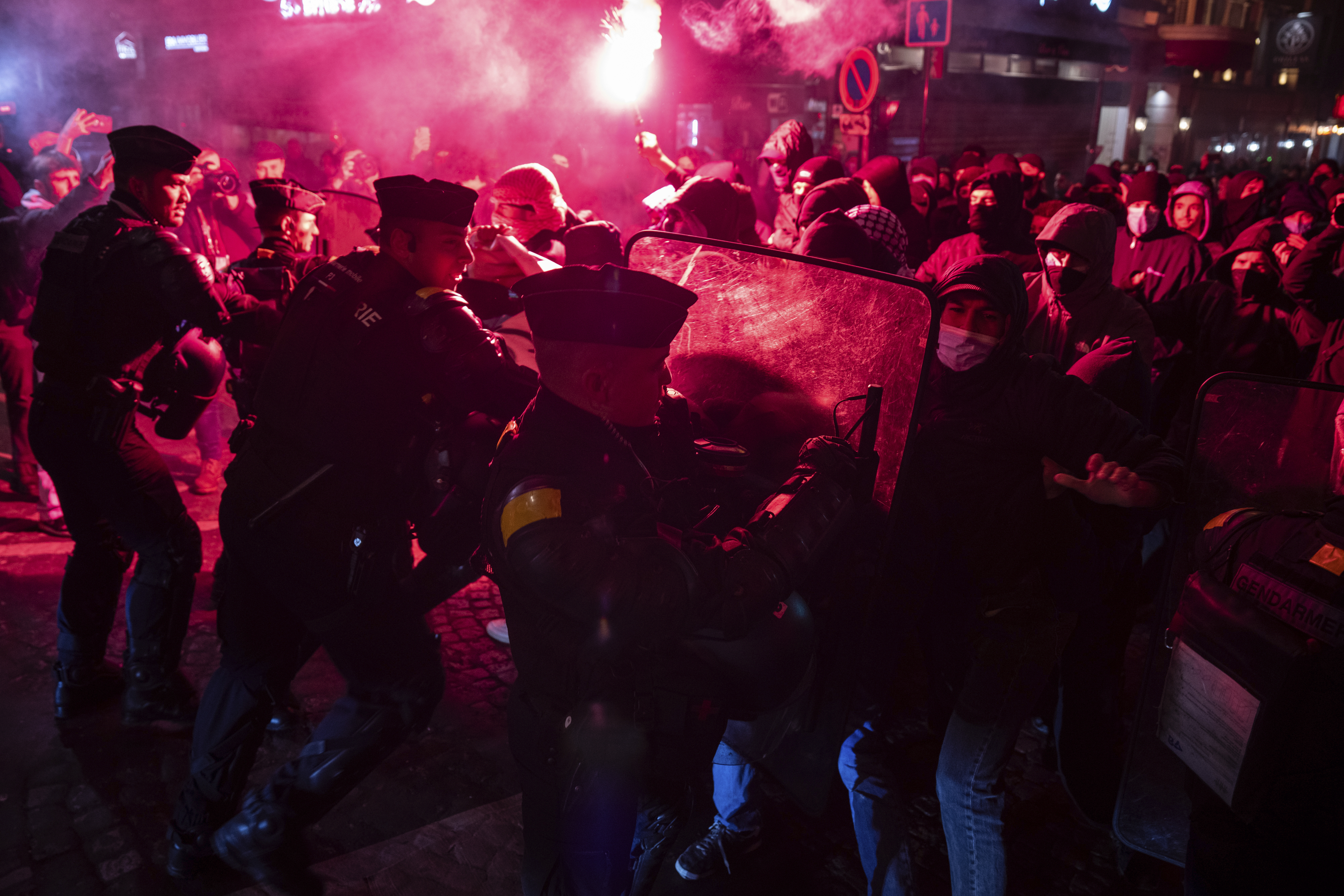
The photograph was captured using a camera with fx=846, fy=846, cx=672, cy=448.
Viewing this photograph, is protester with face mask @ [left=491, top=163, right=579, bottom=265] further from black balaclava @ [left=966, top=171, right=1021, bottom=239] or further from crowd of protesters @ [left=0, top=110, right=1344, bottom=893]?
black balaclava @ [left=966, top=171, right=1021, bottom=239]

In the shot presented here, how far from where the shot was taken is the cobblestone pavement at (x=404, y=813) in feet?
8.70

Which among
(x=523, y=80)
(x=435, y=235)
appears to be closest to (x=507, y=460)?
(x=435, y=235)

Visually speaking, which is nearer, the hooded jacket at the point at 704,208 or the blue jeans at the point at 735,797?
the blue jeans at the point at 735,797

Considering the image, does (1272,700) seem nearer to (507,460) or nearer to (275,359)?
(507,460)

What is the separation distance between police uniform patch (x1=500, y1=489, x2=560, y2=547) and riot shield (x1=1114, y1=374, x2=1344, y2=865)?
1.48 meters

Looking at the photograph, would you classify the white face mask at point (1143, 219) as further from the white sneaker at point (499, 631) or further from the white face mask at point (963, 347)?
the white sneaker at point (499, 631)

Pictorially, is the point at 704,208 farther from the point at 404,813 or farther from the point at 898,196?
the point at 404,813

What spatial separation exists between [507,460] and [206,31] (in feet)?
55.7

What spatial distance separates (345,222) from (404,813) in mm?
4504

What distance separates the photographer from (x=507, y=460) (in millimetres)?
1718

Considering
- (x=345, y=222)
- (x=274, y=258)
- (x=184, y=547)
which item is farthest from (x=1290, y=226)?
(x=184, y=547)

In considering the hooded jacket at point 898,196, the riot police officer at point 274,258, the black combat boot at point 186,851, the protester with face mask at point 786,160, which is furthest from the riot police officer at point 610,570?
the hooded jacket at point 898,196

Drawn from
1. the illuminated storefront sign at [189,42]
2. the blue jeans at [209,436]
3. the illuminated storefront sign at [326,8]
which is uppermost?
the illuminated storefront sign at [326,8]

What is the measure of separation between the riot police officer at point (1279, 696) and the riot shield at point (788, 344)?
0.70 m
